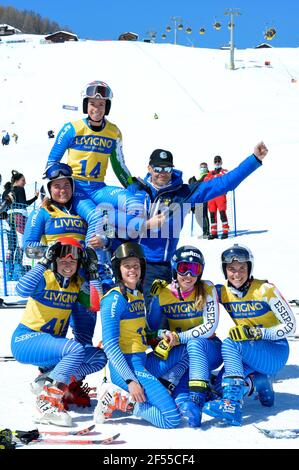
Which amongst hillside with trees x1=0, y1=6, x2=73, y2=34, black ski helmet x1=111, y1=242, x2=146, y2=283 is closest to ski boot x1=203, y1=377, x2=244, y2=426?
black ski helmet x1=111, y1=242, x2=146, y2=283

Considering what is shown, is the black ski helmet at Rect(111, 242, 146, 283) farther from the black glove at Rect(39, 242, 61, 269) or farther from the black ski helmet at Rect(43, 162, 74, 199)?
the black ski helmet at Rect(43, 162, 74, 199)

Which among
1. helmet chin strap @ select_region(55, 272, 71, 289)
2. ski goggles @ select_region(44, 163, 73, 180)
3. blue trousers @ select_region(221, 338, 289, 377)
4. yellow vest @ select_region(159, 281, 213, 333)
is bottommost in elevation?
blue trousers @ select_region(221, 338, 289, 377)

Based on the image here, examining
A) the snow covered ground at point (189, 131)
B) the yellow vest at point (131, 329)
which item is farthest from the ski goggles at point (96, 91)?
the snow covered ground at point (189, 131)

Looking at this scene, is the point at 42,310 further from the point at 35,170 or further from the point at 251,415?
the point at 35,170

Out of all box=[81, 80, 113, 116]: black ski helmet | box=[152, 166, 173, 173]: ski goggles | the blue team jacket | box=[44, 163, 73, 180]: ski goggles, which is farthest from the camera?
box=[81, 80, 113, 116]: black ski helmet


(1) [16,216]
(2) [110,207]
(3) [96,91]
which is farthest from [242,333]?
(1) [16,216]

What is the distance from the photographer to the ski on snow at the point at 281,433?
4.62 meters

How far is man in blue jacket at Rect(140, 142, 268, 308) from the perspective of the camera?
Result: 6242 mm

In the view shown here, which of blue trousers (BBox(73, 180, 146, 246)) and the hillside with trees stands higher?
the hillside with trees

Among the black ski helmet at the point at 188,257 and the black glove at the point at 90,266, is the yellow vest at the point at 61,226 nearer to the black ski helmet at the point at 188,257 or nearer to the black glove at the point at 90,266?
the black glove at the point at 90,266

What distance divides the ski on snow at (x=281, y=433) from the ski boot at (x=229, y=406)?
0.22 metres

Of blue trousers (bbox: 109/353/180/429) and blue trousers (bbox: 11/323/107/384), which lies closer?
blue trousers (bbox: 109/353/180/429)

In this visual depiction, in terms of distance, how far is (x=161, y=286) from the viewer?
5.56 metres

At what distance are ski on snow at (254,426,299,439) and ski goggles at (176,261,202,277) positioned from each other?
133cm
